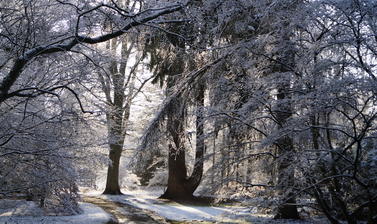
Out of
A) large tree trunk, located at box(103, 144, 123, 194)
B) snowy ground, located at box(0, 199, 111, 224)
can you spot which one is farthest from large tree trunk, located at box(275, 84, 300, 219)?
large tree trunk, located at box(103, 144, 123, 194)

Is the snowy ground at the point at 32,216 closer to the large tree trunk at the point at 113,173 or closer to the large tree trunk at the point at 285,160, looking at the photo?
the large tree trunk at the point at 285,160

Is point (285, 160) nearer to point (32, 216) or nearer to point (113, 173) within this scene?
point (32, 216)

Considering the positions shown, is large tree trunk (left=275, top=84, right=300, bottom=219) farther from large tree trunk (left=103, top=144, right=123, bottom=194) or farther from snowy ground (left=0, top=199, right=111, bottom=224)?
large tree trunk (left=103, top=144, right=123, bottom=194)

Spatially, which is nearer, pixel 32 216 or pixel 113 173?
pixel 32 216

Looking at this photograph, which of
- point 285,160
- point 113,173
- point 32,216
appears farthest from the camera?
point 113,173

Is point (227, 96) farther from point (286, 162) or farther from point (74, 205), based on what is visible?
point (74, 205)

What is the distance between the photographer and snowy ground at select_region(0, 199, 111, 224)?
32.2ft

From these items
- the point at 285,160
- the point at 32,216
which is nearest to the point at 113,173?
the point at 32,216

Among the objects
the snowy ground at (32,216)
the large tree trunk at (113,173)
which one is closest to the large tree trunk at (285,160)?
the snowy ground at (32,216)

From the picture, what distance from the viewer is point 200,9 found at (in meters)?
6.79

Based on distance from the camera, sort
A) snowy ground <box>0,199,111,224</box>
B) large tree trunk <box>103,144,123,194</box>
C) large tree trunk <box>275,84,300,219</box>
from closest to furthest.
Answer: large tree trunk <box>275,84,300,219</box> < snowy ground <box>0,199,111,224</box> < large tree trunk <box>103,144,123,194</box>

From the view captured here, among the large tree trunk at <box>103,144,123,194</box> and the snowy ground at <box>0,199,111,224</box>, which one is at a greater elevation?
the large tree trunk at <box>103,144,123,194</box>

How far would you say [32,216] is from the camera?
10.7 m

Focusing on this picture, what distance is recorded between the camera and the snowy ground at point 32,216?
9805 mm
